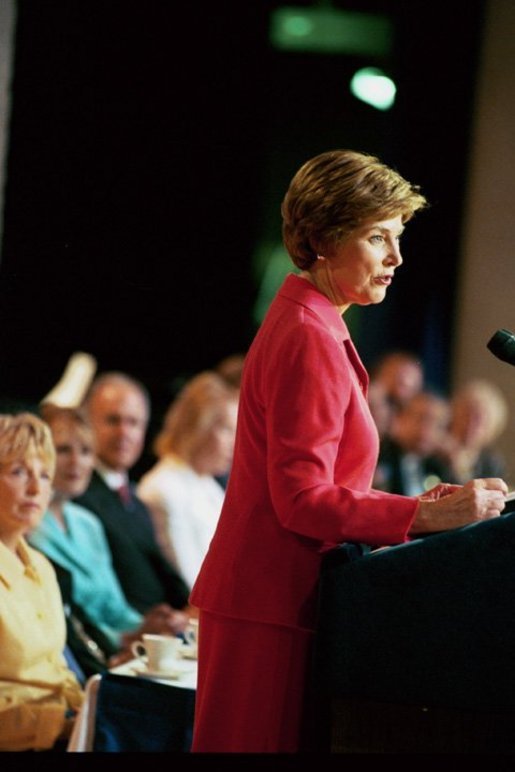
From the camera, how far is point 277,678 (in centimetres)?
204

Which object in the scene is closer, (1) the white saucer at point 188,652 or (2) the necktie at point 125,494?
(1) the white saucer at point 188,652

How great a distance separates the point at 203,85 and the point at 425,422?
1976 mm

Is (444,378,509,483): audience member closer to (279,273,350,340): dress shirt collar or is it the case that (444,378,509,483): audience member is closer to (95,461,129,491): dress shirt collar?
(95,461,129,491): dress shirt collar

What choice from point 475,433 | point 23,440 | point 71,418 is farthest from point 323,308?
point 475,433

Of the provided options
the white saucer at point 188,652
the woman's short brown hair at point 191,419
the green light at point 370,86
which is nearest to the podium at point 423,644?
the white saucer at point 188,652

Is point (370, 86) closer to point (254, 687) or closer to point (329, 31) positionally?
point (329, 31)

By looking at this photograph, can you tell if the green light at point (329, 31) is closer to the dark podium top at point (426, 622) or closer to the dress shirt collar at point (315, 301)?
the dress shirt collar at point (315, 301)

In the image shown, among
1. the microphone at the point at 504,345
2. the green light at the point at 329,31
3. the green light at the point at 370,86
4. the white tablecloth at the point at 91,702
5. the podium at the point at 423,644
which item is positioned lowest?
the white tablecloth at the point at 91,702

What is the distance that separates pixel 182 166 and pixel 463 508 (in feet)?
11.4

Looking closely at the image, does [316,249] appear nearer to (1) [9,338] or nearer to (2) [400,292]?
(1) [9,338]

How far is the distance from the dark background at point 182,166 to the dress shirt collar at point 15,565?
20.5 inches

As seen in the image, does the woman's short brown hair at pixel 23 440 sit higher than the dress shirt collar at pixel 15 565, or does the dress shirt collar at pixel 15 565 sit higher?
the woman's short brown hair at pixel 23 440

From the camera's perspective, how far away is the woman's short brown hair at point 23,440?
2.91 metres

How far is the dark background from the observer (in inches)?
132
